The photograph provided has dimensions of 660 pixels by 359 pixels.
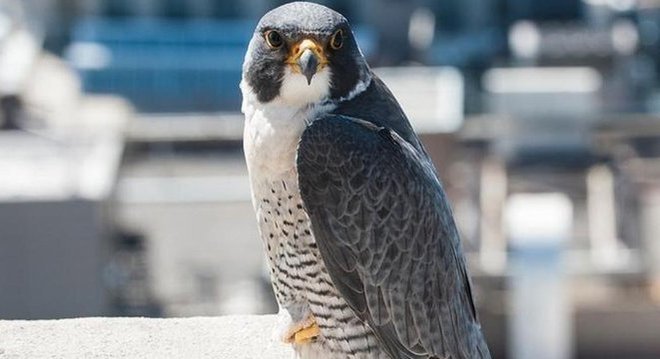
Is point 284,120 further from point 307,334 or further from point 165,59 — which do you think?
point 165,59

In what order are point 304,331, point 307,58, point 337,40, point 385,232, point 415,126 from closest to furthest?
point 307,58, point 337,40, point 385,232, point 304,331, point 415,126

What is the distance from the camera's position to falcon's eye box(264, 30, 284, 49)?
18.7 ft

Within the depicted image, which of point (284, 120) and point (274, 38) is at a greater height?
point (274, 38)

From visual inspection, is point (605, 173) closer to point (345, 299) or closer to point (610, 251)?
point (610, 251)

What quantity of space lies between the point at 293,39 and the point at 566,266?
15259 millimetres

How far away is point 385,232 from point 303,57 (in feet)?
2.02

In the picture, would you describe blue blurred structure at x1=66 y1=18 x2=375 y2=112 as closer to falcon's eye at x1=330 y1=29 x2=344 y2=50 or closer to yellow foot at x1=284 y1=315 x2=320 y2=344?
yellow foot at x1=284 y1=315 x2=320 y2=344

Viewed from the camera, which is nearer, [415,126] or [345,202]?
[345,202]

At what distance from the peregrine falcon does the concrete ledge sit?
61cm

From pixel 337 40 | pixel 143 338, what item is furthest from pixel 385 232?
pixel 143 338

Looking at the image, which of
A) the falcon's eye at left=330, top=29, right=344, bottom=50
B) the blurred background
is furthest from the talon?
the blurred background

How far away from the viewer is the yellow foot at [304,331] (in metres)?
6.02

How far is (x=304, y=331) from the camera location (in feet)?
19.8

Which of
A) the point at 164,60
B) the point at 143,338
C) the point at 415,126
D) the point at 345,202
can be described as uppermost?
the point at 164,60
